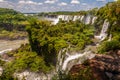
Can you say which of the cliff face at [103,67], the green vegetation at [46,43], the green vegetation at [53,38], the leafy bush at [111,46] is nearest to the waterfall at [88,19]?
the green vegetation at [53,38]

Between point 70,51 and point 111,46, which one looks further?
point 70,51

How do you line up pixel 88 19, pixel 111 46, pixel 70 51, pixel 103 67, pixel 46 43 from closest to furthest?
pixel 103 67 → pixel 111 46 → pixel 70 51 → pixel 46 43 → pixel 88 19

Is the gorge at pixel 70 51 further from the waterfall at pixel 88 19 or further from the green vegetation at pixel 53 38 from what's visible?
the waterfall at pixel 88 19

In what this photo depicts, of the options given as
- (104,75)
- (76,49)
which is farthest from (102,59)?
(76,49)

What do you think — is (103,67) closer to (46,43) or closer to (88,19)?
(46,43)

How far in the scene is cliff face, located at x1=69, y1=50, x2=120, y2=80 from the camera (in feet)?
109

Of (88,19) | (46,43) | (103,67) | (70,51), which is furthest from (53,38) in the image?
Answer: (88,19)

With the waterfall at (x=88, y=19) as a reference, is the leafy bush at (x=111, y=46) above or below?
above

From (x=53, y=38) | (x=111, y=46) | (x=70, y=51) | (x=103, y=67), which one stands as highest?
(x=111, y=46)

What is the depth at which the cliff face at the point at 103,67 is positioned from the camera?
3321 centimetres

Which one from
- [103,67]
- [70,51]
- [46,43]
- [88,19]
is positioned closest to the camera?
[103,67]

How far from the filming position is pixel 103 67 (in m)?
33.9

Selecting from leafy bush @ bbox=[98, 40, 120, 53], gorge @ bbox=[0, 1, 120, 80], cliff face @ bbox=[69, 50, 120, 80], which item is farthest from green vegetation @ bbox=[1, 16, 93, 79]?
cliff face @ bbox=[69, 50, 120, 80]

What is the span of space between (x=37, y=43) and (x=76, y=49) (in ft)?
50.5
